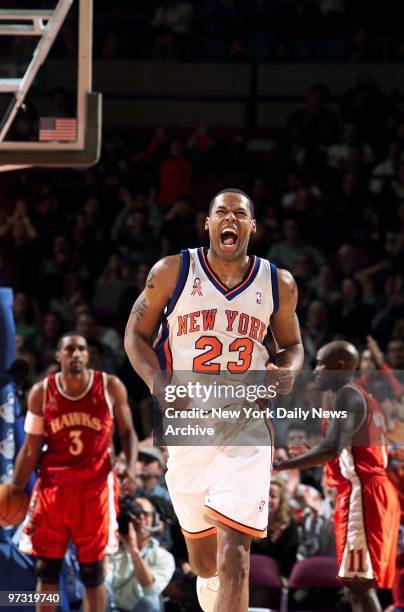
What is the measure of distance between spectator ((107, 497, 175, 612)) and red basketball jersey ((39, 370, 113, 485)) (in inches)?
16.2

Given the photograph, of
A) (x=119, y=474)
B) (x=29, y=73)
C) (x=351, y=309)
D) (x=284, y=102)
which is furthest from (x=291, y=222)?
(x=29, y=73)

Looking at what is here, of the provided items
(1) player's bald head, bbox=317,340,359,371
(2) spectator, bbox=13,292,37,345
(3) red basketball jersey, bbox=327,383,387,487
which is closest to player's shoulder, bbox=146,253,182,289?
(1) player's bald head, bbox=317,340,359,371

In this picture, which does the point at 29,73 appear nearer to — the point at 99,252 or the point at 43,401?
the point at 43,401

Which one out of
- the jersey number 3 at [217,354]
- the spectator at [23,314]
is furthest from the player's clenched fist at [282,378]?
the spectator at [23,314]

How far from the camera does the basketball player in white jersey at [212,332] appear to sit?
5.58m

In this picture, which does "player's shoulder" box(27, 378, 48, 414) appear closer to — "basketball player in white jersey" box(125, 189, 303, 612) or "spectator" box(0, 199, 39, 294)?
"basketball player in white jersey" box(125, 189, 303, 612)

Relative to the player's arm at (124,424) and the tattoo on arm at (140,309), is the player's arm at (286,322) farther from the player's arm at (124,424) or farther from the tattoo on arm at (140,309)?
the player's arm at (124,424)

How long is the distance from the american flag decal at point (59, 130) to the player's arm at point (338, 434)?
234 centimetres

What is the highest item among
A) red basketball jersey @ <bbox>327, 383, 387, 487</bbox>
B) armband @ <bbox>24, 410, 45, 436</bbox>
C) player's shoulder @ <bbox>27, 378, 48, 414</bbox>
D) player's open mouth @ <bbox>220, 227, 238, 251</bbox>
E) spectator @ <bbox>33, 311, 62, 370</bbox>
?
spectator @ <bbox>33, 311, 62, 370</bbox>

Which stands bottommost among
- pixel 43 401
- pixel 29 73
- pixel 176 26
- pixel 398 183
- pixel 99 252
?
pixel 43 401

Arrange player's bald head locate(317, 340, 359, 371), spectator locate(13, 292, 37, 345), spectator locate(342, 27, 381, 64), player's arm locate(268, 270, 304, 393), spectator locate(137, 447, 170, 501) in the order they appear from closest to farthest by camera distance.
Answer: player's arm locate(268, 270, 304, 393) → player's bald head locate(317, 340, 359, 371) → spectator locate(137, 447, 170, 501) → spectator locate(13, 292, 37, 345) → spectator locate(342, 27, 381, 64)

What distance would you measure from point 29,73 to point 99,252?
6733 mm

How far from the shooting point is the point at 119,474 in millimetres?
8242

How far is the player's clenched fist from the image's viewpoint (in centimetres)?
549
